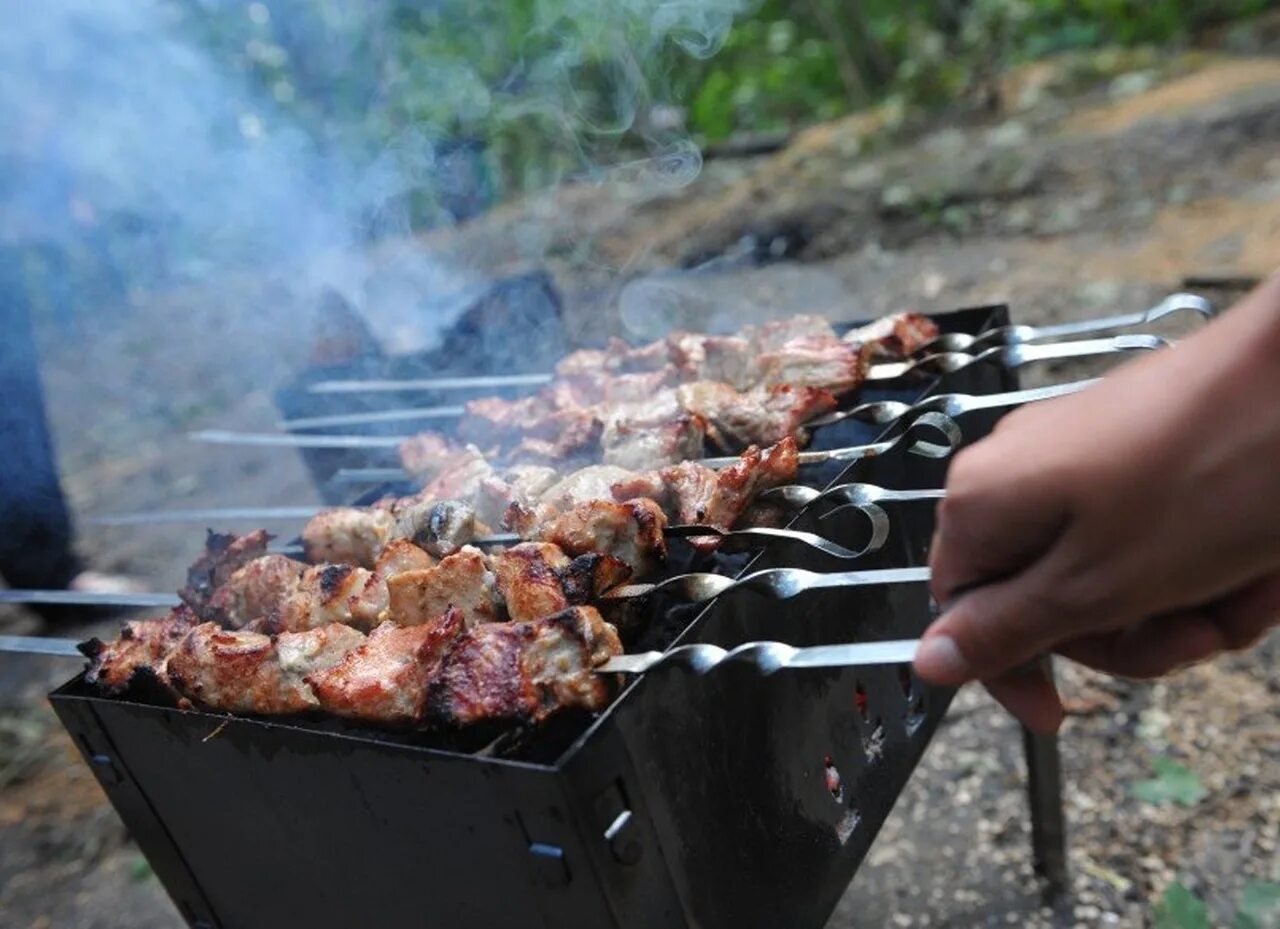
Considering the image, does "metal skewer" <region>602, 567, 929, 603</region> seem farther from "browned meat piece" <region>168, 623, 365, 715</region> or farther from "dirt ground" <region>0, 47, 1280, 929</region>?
"dirt ground" <region>0, 47, 1280, 929</region>

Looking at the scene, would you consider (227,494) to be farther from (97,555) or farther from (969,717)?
(969,717)

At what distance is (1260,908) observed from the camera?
283 centimetres

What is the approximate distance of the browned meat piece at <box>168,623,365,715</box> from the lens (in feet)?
6.75

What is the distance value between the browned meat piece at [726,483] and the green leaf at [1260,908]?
1840mm

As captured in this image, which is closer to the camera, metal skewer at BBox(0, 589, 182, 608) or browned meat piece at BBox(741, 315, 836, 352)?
metal skewer at BBox(0, 589, 182, 608)

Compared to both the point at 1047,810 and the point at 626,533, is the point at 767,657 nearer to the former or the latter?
the point at 626,533

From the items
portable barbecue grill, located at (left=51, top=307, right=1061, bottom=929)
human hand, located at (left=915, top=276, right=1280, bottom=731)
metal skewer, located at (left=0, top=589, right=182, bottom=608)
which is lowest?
portable barbecue grill, located at (left=51, top=307, right=1061, bottom=929)

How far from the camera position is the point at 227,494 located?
27.0ft

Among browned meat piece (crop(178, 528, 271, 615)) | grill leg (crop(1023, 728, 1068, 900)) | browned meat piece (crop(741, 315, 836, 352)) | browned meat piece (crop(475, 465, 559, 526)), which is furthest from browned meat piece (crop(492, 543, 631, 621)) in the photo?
grill leg (crop(1023, 728, 1068, 900))

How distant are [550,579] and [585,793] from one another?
0.60 meters

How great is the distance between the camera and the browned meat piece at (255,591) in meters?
2.50

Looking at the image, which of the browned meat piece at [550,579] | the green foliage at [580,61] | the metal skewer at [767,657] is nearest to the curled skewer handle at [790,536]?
the browned meat piece at [550,579]

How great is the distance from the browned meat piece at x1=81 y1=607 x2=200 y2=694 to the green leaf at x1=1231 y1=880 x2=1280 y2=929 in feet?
9.44

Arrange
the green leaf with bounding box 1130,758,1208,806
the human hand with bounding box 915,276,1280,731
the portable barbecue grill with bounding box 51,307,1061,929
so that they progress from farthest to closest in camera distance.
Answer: the green leaf with bounding box 1130,758,1208,806 < the portable barbecue grill with bounding box 51,307,1061,929 < the human hand with bounding box 915,276,1280,731
